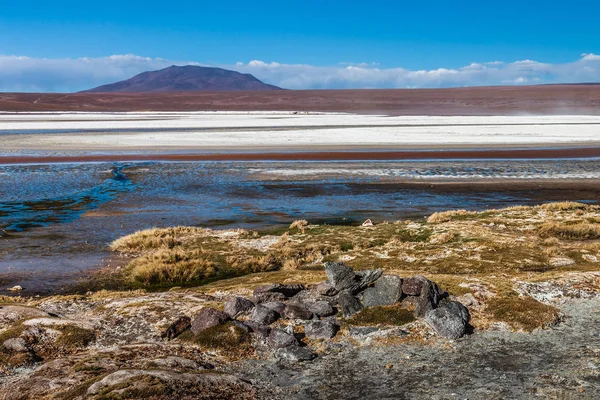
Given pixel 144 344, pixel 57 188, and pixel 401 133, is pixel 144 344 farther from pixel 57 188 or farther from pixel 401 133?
pixel 401 133

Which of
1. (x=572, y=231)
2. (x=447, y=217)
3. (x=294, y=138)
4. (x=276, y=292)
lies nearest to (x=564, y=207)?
(x=447, y=217)

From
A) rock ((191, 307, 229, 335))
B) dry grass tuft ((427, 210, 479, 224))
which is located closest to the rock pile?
rock ((191, 307, 229, 335))

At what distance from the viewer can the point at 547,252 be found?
14930mm

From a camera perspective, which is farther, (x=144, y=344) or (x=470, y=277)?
(x=470, y=277)

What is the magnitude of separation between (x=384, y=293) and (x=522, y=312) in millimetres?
2166

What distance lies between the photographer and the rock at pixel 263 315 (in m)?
9.86

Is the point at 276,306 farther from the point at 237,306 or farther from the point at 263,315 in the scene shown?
the point at 237,306

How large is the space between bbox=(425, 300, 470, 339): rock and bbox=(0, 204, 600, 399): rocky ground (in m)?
0.02

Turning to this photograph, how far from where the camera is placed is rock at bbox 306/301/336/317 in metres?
10.2

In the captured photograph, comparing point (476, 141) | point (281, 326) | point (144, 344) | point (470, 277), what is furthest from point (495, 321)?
point (476, 141)

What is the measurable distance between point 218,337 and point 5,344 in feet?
9.74

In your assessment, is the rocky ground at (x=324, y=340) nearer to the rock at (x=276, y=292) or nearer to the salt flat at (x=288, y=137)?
the rock at (x=276, y=292)

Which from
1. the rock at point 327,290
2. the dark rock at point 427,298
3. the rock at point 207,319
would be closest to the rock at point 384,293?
the dark rock at point 427,298

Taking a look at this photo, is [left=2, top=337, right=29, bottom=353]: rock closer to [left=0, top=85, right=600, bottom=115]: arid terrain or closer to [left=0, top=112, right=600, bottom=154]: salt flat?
[left=0, top=112, right=600, bottom=154]: salt flat
